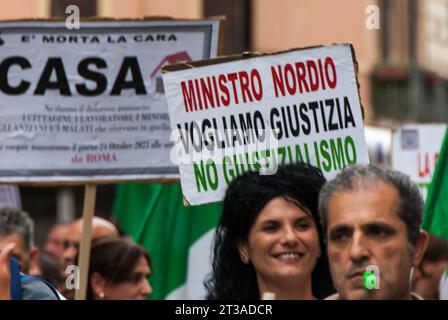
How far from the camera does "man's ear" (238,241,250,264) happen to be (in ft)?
19.8

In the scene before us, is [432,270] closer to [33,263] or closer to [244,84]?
[244,84]

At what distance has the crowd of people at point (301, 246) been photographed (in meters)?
4.77

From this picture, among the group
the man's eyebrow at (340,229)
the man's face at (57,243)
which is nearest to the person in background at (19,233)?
the man's face at (57,243)

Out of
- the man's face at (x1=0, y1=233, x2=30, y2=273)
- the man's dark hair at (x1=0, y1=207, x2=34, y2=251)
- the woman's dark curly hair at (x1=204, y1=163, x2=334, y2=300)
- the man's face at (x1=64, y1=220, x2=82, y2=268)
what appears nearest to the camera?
the woman's dark curly hair at (x1=204, y1=163, x2=334, y2=300)

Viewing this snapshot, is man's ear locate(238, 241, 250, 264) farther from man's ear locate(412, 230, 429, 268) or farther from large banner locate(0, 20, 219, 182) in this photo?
large banner locate(0, 20, 219, 182)

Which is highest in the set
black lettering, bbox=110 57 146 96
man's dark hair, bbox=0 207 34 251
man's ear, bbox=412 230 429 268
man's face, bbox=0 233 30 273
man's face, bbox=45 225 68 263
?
black lettering, bbox=110 57 146 96

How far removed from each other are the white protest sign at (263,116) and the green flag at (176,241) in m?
2.03

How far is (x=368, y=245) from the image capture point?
475cm

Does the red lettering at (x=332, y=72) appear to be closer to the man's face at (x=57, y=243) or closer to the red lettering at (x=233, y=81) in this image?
A: the red lettering at (x=233, y=81)

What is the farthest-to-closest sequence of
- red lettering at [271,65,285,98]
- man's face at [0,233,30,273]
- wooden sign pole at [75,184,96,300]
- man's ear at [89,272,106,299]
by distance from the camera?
man's face at [0,233,30,273], man's ear at [89,272,106,299], wooden sign pole at [75,184,96,300], red lettering at [271,65,285,98]

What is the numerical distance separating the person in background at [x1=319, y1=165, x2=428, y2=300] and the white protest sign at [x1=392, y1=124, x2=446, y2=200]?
209 inches

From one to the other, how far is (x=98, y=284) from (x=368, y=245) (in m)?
3.37

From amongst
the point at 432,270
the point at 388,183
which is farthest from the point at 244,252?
the point at 432,270

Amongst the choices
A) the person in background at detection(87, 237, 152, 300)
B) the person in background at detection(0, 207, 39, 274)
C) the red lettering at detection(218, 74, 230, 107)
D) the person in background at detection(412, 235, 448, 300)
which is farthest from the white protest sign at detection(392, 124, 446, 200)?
the red lettering at detection(218, 74, 230, 107)
